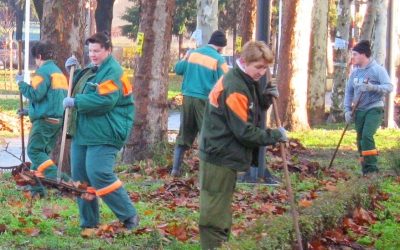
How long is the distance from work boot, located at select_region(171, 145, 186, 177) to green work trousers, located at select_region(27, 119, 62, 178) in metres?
2.14

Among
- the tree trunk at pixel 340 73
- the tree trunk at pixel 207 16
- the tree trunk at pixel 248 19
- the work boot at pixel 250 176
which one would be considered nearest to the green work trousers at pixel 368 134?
the work boot at pixel 250 176

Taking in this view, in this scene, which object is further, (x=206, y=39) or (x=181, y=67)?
(x=206, y=39)

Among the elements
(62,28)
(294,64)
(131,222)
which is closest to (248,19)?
(294,64)

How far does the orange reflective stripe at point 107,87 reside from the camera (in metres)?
8.61

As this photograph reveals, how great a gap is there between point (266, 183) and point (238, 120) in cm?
566

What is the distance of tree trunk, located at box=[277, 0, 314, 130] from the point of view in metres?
23.5

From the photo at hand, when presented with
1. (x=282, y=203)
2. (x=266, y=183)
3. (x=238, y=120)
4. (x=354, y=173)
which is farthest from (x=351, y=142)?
(x=238, y=120)

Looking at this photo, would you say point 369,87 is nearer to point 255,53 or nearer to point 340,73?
point 255,53

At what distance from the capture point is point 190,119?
13.2 metres

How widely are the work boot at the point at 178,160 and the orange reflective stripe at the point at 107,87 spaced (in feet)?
14.8

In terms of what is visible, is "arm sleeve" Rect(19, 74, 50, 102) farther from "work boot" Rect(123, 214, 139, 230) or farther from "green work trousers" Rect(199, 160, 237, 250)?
"green work trousers" Rect(199, 160, 237, 250)

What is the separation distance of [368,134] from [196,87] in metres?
2.44

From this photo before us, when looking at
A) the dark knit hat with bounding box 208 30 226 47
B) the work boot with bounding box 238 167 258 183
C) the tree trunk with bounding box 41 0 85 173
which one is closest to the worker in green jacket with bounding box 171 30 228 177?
the dark knit hat with bounding box 208 30 226 47

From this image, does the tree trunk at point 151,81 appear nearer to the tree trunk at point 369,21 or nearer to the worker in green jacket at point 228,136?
the worker in green jacket at point 228,136
